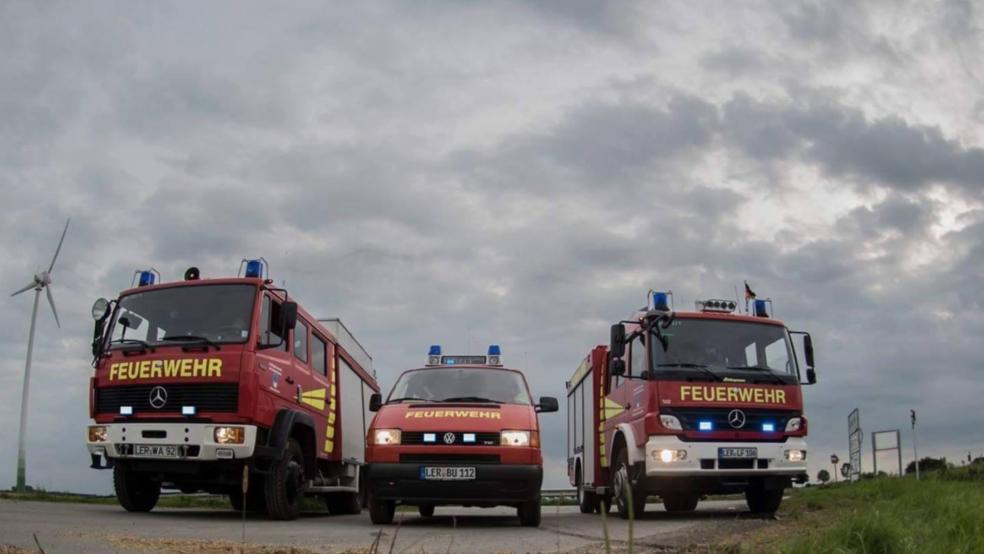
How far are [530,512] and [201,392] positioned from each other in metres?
3.85

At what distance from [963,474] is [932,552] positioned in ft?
67.0

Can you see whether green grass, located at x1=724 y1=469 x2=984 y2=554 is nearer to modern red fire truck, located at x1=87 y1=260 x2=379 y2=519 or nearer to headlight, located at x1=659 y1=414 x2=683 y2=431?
headlight, located at x1=659 y1=414 x2=683 y2=431

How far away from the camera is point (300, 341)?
13.7m

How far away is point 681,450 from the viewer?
40.8ft

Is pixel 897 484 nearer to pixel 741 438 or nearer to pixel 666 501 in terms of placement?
pixel 666 501

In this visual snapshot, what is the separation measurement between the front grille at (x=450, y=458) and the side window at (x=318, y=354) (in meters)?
3.60

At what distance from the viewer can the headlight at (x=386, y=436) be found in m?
11.3

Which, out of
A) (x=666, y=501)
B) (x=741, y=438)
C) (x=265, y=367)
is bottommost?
(x=666, y=501)

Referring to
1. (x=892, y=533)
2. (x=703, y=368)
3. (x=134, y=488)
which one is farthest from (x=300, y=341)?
(x=892, y=533)

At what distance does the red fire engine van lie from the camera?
11.0m

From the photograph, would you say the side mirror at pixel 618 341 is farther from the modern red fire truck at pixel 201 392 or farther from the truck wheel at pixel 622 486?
the modern red fire truck at pixel 201 392

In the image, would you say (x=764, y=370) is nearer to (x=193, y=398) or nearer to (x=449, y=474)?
(x=449, y=474)

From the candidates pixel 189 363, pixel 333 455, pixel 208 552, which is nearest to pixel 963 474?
pixel 333 455

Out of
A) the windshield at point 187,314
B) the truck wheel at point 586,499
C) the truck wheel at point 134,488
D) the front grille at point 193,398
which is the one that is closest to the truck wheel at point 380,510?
the front grille at point 193,398
